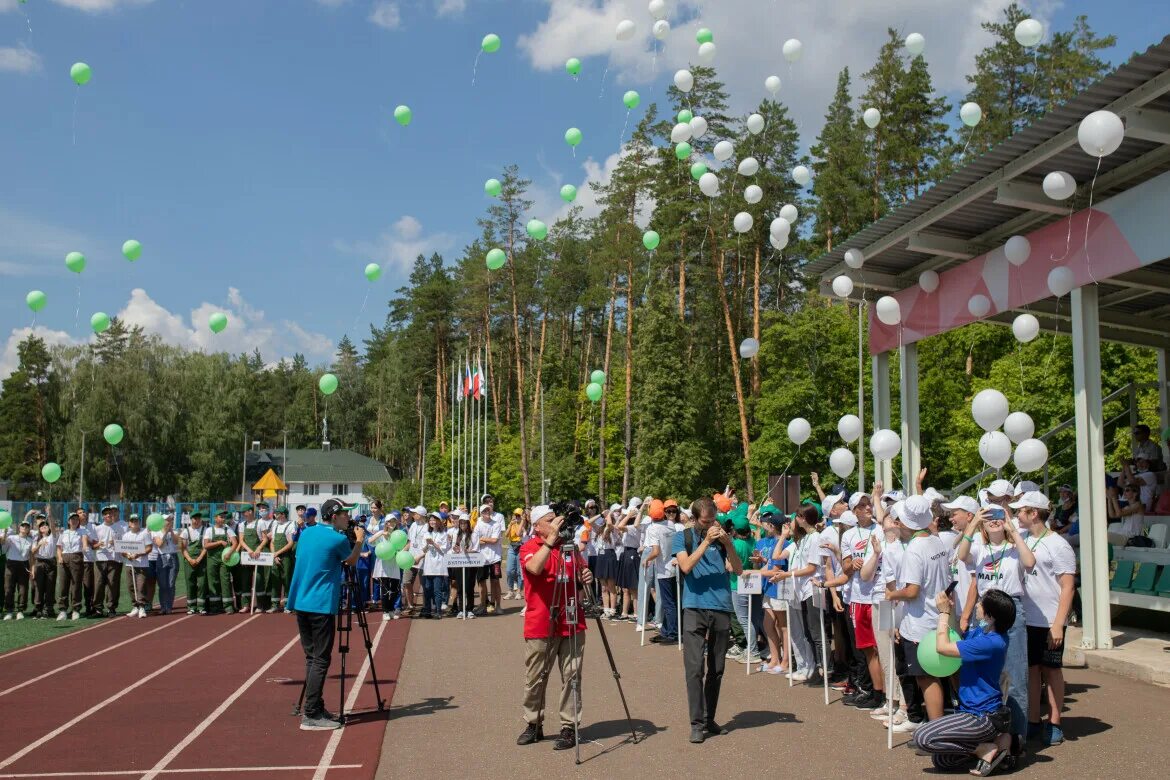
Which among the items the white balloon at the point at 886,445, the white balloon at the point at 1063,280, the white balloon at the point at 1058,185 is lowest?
the white balloon at the point at 886,445

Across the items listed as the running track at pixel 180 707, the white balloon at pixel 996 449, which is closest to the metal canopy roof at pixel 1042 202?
the white balloon at pixel 996 449

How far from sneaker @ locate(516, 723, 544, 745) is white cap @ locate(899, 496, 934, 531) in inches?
134

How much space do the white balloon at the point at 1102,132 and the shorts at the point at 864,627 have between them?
16.2ft

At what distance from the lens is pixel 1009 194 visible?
12.0 meters

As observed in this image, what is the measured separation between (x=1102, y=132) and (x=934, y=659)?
18.7 ft

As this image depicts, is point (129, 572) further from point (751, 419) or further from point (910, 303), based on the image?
point (751, 419)

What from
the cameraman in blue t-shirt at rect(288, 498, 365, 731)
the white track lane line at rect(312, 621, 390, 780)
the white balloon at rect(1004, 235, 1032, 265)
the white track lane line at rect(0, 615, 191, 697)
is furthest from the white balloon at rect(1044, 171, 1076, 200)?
the white track lane line at rect(0, 615, 191, 697)

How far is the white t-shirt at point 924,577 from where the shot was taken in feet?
23.8

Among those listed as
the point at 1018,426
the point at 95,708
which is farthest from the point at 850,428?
the point at 95,708

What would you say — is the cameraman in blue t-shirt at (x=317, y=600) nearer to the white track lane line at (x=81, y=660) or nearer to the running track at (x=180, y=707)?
the running track at (x=180, y=707)

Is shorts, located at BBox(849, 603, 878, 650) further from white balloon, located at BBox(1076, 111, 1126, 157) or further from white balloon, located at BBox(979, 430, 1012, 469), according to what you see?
white balloon, located at BBox(1076, 111, 1126, 157)

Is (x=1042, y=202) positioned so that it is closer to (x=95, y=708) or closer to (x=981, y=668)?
(x=981, y=668)

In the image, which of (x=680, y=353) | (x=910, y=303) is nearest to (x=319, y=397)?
(x=680, y=353)

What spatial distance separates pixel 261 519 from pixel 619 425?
35.5m
